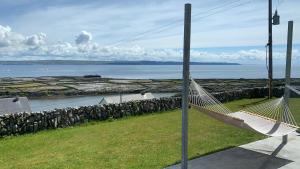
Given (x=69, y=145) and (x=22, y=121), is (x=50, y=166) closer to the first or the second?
(x=69, y=145)

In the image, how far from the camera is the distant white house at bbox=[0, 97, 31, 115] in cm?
1357

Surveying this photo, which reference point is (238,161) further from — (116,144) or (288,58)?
(116,144)

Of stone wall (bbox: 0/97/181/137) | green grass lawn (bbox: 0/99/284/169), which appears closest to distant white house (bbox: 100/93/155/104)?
stone wall (bbox: 0/97/181/137)

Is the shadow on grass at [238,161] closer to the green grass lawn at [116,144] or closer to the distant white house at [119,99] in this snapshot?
the green grass lawn at [116,144]

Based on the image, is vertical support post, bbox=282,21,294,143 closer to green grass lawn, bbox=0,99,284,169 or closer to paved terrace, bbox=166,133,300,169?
paved terrace, bbox=166,133,300,169

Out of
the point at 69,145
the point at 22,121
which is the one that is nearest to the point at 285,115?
the point at 69,145

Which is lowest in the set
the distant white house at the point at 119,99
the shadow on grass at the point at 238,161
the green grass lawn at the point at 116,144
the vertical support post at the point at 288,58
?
the green grass lawn at the point at 116,144

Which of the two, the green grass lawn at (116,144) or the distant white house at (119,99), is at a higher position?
the distant white house at (119,99)

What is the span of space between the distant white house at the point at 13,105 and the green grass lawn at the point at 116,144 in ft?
8.80

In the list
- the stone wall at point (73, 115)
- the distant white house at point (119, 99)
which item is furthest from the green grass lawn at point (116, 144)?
the distant white house at point (119, 99)

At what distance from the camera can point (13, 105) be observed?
1398cm

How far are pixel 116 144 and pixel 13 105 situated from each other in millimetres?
6264

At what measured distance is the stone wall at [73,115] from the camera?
11.2 metres

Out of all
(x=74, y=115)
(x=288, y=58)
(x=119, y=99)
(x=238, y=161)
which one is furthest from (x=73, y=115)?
(x=288, y=58)
